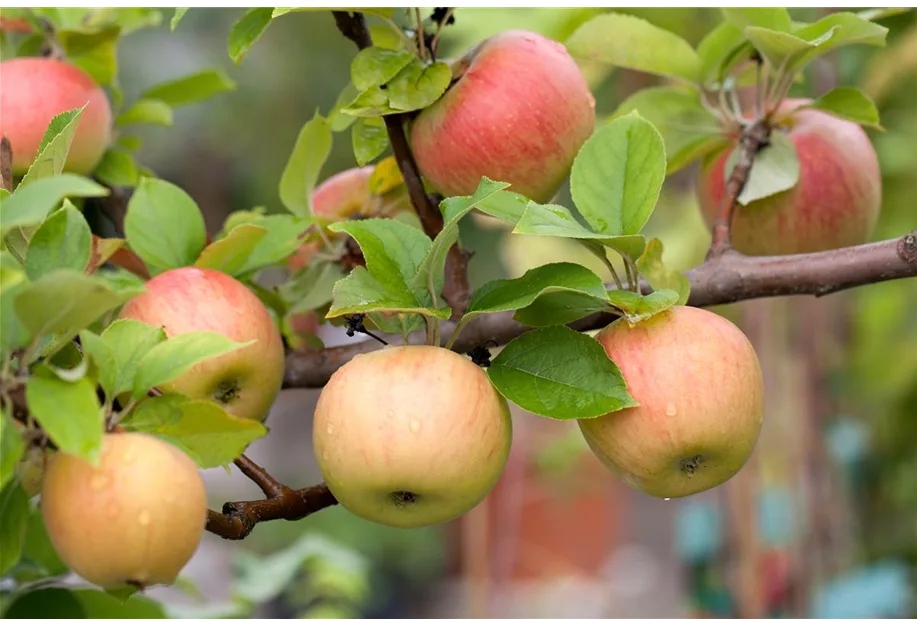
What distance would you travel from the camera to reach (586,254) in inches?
62.4

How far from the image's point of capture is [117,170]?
65 cm

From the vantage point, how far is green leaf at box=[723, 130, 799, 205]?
1.96 feet

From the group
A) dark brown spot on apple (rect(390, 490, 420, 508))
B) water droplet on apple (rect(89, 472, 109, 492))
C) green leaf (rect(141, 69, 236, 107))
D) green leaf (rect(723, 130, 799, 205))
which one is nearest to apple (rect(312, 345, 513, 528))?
dark brown spot on apple (rect(390, 490, 420, 508))

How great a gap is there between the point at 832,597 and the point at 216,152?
3.37 metres

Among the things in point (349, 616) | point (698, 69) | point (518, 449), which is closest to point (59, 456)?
point (698, 69)

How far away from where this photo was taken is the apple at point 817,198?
621 millimetres

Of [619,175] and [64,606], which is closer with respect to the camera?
[619,175]

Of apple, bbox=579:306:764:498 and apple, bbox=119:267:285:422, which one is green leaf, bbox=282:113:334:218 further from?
apple, bbox=579:306:764:498

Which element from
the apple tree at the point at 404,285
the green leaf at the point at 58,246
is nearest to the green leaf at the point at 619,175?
the apple tree at the point at 404,285

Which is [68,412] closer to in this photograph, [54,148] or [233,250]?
[54,148]

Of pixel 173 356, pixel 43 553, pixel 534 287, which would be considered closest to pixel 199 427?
pixel 173 356

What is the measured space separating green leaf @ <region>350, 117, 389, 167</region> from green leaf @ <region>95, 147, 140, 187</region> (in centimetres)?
18

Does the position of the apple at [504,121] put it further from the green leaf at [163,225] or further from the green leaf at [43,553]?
the green leaf at [43,553]

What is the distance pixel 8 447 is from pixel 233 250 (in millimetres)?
229
